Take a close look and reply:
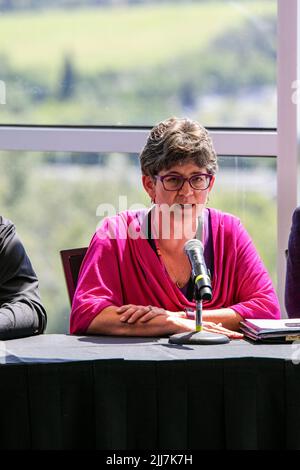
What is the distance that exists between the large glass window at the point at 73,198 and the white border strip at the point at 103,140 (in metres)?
0.04

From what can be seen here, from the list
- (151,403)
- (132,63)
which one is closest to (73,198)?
(132,63)

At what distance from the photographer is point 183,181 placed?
2.65 meters

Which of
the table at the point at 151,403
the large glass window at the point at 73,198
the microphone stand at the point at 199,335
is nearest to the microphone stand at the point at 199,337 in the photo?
the microphone stand at the point at 199,335

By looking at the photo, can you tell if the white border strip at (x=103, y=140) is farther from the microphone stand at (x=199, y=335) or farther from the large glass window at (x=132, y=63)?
the microphone stand at (x=199, y=335)

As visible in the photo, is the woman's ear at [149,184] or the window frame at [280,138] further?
the window frame at [280,138]

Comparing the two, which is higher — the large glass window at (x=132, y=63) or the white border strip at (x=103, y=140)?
the large glass window at (x=132, y=63)

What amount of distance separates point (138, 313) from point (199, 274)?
31cm

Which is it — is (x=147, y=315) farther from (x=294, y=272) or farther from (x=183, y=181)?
(x=294, y=272)

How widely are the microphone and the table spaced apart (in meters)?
0.23

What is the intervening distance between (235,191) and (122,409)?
5.81ft

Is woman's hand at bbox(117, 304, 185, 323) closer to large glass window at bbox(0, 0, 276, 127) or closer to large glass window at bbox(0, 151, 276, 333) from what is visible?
large glass window at bbox(0, 151, 276, 333)

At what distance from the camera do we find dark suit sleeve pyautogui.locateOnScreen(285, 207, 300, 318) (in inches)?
113

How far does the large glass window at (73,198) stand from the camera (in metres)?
3.64

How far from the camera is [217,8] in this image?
362 cm
